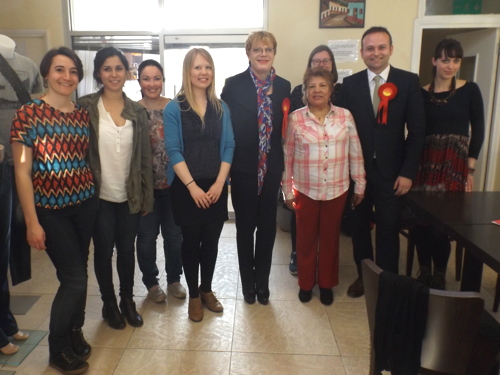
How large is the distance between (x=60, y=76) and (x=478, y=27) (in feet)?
11.9

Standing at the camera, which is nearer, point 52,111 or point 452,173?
point 52,111

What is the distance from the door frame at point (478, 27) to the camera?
3.66m

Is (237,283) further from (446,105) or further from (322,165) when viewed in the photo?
(446,105)

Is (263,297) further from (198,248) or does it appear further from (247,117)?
(247,117)

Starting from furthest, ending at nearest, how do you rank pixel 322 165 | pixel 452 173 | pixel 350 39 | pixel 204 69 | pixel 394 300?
pixel 350 39
pixel 452 173
pixel 322 165
pixel 204 69
pixel 394 300

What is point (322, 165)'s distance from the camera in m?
2.20

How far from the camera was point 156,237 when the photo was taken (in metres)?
2.49

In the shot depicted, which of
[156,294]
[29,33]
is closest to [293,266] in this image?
[156,294]

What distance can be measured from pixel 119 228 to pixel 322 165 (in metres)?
1.11

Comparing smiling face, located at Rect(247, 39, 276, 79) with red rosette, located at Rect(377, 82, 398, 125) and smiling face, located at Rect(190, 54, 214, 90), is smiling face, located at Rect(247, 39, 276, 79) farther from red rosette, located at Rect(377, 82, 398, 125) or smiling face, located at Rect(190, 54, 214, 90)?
red rosette, located at Rect(377, 82, 398, 125)

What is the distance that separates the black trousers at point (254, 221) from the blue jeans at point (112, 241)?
572 millimetres

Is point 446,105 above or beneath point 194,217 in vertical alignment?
above

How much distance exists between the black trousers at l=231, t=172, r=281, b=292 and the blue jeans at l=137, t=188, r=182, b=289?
41 centimetres

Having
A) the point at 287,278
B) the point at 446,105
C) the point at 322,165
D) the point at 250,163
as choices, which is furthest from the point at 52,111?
the point at 446,105
